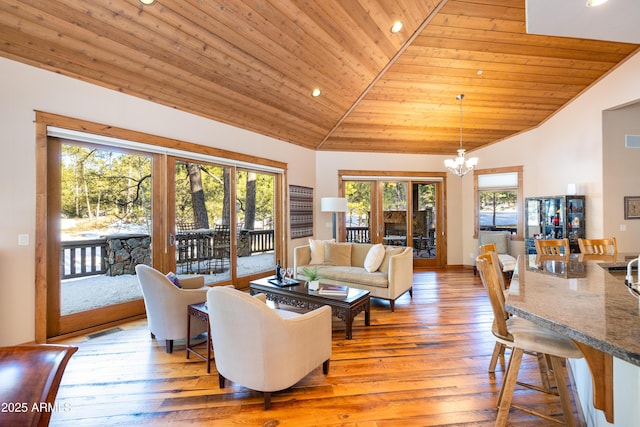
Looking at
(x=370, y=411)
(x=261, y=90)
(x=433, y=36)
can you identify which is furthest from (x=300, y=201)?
(x=370, y=411)

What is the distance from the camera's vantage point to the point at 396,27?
3830mm

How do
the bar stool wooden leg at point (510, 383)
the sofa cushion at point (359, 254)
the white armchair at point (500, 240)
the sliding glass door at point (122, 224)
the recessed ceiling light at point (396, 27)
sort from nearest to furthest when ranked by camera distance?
1. the bar stool wooden leg at point (510, 383)
2. the sliding glass door at point (122, 224)
3. the recessed ceiling light at point (396, 27)
4. the sofa cushion at point (359, 254)
5. the white armchair at point (500, 240)

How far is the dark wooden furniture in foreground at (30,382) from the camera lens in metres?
0.94

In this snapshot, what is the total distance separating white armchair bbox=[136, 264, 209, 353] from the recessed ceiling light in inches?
155

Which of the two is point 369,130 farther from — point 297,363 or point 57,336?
point 57,336

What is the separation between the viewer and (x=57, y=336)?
3.24m

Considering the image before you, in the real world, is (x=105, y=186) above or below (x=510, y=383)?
above

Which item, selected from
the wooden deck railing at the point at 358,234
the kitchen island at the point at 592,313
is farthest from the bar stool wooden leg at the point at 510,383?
the wooden deck railing at the point at 358,234

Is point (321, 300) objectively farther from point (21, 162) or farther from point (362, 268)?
point (21, 162)

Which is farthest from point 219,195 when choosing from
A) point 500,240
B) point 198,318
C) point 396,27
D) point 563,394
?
point 500,240

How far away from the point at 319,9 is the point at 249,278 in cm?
440

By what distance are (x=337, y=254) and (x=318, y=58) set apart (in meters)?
3.11

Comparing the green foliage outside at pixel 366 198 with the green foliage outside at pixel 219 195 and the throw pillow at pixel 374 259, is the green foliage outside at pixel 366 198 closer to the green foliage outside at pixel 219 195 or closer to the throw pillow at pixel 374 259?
the green foliage outside at pixel 219 195

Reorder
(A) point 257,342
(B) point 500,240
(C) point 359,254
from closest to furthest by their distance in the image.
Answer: (A) point 257,342
(C) point 359,254
(B) point 500,240
